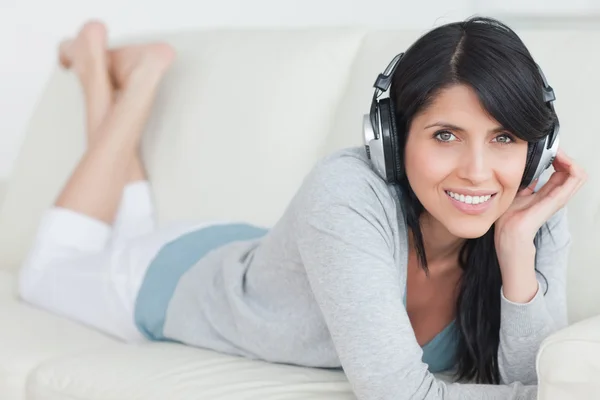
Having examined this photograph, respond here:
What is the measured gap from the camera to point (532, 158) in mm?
1305

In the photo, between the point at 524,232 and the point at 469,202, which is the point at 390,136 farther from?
the point at 524,232

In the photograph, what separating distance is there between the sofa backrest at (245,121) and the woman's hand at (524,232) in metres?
0.31

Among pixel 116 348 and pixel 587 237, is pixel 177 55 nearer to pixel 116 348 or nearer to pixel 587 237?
pixel 116 348

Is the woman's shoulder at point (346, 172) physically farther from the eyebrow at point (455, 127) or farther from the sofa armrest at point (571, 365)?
the sofa armrest at point (571, 365)

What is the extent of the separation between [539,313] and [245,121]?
87cm

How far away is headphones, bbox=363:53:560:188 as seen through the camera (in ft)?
4.18

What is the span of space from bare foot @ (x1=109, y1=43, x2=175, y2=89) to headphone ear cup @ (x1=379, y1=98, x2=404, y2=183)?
3.46 ft

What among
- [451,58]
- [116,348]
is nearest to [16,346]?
[116,348]

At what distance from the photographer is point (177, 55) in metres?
2.32

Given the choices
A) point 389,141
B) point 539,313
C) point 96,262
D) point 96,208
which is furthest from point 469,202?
point 96,208

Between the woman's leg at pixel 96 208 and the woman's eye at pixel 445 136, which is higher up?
the woman's eye at pixel 445 136

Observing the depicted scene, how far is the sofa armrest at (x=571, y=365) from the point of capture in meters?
1.03

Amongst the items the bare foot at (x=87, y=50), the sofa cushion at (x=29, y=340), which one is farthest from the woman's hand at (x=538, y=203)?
the bare foot at (x=87, y=50)

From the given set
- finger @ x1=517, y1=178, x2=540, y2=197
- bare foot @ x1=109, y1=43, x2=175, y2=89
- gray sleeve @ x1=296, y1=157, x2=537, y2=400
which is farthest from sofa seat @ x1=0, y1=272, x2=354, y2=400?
bare foot @ x1=109, y1=43, x2=175, y2=89
